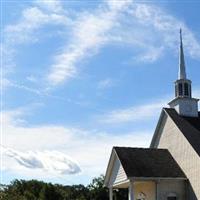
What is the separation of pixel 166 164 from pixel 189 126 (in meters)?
3.68

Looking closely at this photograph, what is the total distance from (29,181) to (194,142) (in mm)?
68749

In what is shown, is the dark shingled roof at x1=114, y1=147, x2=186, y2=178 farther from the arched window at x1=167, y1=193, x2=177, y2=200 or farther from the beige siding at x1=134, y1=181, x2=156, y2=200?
the arched window at x1=167, y1=193, x2=177, y2=200

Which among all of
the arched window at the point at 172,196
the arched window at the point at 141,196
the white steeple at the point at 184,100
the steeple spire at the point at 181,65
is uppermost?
the steeple spire at the point at 181,65

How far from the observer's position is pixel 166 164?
124 feet

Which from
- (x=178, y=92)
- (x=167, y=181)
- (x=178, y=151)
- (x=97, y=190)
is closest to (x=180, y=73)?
(x=178, y=92)

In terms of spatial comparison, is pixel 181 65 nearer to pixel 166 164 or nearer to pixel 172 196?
pixel 166 164

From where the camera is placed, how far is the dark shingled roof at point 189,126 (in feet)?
122

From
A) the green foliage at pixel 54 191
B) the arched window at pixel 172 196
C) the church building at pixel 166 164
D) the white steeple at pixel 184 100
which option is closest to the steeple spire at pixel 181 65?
the white steeple at pixel 184 100

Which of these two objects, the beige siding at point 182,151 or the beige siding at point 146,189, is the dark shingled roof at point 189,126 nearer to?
the beige siding at point 182,151

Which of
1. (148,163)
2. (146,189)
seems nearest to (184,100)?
(148,163)

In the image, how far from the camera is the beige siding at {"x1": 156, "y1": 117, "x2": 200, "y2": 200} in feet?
117

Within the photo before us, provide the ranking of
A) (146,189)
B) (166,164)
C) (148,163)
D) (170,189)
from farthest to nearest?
(166,164) → (146,189) → (148,163) → (170,189)

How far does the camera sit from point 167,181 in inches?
1432

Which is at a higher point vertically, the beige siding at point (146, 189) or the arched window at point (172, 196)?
the beige siding at point (146, 189)
